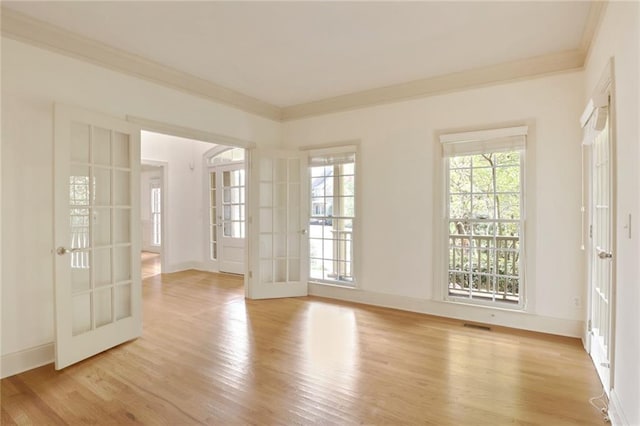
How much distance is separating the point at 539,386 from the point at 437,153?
2465mm

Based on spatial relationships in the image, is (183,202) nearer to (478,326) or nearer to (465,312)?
(465,312)

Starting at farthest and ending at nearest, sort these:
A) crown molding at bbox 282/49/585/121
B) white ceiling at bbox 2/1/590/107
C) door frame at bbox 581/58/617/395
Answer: crown molding at bbox 282/49/585/121 < white ceiling at bbox 2/1/590/107 < door frame at bbox 581/58/617/395

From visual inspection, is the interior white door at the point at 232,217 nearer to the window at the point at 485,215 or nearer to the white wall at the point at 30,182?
→ the white wall at the point at 30,182

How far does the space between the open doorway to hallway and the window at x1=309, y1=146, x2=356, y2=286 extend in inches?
72.9

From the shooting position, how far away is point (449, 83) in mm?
3803

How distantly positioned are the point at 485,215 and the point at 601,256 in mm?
1444

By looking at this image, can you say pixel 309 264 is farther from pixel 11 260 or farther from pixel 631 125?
pixel 631 125

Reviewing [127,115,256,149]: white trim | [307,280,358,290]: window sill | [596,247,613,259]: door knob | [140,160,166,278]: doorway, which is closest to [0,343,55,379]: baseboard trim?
[127,115,256,149]: white trim

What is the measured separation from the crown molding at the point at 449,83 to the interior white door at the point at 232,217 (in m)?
2.01

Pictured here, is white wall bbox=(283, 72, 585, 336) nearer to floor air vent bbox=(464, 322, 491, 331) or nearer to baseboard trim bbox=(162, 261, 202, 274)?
floor air vent bbox=(464, 322, 491, 331)

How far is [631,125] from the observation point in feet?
5.81

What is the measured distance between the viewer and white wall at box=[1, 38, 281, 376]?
255 centimetres

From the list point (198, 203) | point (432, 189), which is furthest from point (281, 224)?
point (198, 203)

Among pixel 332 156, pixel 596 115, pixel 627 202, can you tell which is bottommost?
pixel 627 202
